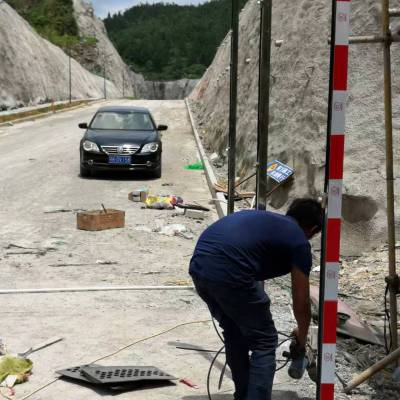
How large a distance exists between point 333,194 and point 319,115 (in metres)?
7.93

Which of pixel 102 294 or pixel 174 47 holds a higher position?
pixel 174 47

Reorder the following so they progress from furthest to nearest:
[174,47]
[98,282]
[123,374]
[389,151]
Answer: [174,47]
[98,282]
[123,374]
[389,151]

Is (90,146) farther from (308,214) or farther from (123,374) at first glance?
(308,214)

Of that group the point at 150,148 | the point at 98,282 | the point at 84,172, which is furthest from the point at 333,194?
the point at 84,172

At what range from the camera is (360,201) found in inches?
356

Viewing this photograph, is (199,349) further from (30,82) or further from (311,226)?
(30,82)

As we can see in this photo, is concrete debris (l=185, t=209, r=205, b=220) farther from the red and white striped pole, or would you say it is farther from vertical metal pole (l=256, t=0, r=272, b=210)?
the red and white striped pole

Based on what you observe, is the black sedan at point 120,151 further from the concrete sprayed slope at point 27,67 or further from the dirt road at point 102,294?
the concrete sprayed slope at point 27,67

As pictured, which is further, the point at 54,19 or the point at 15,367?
the point at 54,19

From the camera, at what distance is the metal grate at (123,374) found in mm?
4789

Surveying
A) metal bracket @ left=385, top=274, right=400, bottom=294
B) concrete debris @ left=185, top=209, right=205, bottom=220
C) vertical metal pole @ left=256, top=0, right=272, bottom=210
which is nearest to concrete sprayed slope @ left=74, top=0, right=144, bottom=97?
concrete debris @ left=185, top=209, right=205, bottom=220

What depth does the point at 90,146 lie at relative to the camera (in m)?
15.5

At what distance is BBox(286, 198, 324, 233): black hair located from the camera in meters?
3.88

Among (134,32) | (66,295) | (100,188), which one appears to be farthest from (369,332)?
(134,32)
